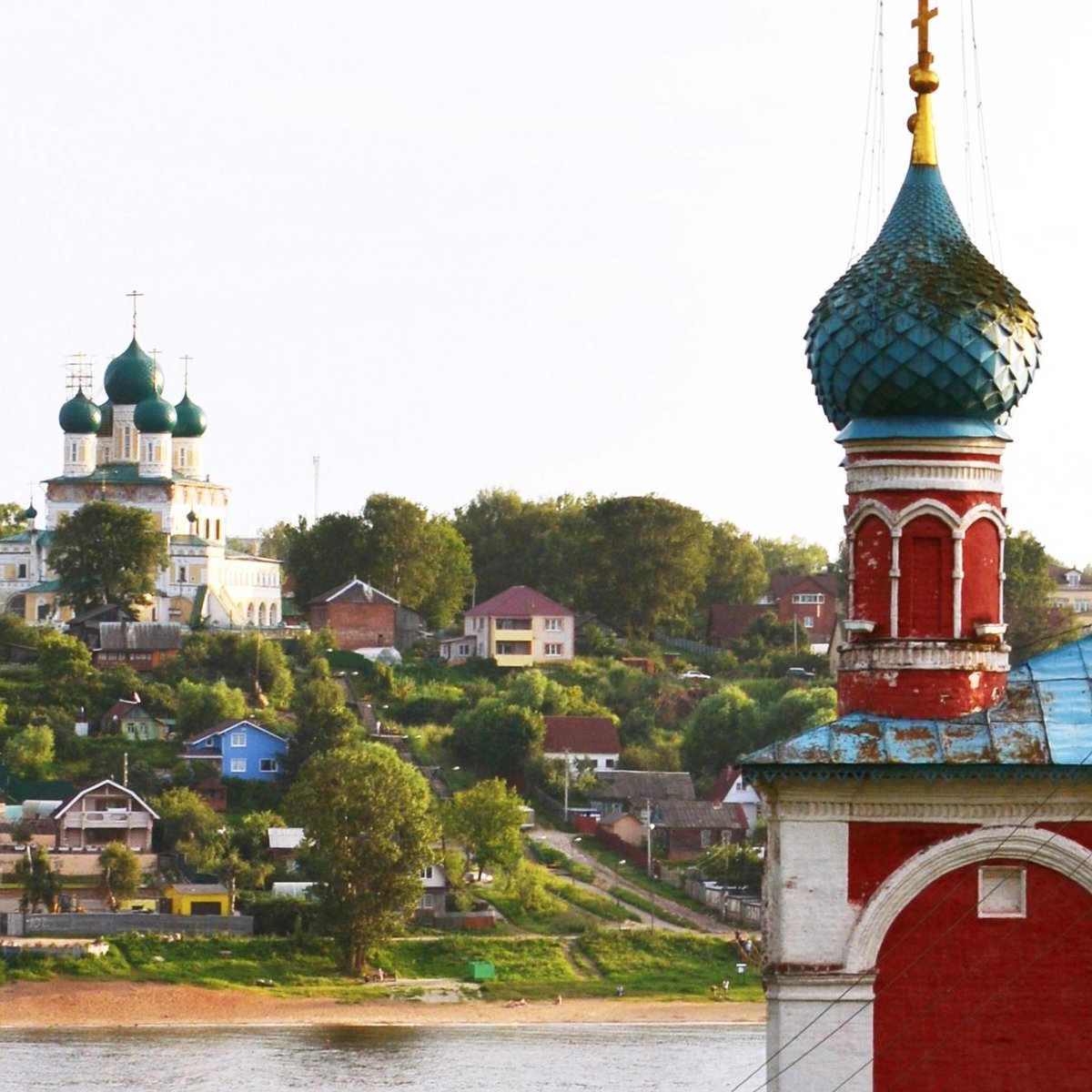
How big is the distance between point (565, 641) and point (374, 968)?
99.7ft

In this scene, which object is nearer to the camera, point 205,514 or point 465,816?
point 465,816

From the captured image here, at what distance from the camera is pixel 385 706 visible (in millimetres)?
76562

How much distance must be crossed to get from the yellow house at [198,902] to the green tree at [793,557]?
56.7 metres

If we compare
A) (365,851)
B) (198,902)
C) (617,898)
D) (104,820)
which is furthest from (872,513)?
(104,820)

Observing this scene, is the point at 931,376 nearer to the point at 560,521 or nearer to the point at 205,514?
the point at 205,514

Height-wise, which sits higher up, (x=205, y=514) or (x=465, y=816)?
(x=205, y=514)

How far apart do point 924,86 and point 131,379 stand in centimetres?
6813

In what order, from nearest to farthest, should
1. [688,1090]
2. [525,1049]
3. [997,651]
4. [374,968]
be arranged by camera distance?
[997,651], [688,1090], [525,1049], [374,968]

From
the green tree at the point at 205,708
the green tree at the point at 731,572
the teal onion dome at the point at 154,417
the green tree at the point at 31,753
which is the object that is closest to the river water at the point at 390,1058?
the green tree at the point at 31,753

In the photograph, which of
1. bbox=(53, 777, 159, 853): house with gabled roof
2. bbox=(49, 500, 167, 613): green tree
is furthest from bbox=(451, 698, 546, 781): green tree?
bbox=(49, 500, 167, 613): green tree

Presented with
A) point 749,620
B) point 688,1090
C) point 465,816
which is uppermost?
point 749,620

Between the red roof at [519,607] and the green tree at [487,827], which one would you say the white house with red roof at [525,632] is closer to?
the red roof at [519,607]

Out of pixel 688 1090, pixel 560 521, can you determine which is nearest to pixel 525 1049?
pixel 688 1090

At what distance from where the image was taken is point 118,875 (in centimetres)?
5959
